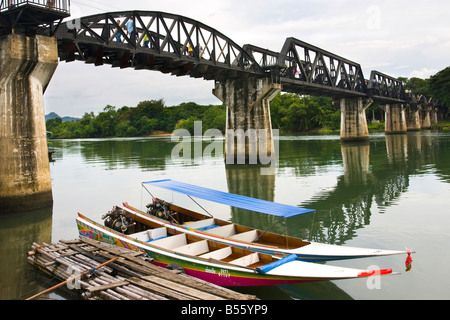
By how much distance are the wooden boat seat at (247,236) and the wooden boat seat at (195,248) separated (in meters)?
1.01

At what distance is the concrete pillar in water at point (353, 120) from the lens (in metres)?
75.2

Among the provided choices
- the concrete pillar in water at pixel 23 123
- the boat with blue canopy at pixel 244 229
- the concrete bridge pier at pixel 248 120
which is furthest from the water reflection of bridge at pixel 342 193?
the concrete pillar in water at pixel 23 123

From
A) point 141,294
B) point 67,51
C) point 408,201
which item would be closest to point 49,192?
point 67,51

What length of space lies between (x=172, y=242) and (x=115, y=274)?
118 inches

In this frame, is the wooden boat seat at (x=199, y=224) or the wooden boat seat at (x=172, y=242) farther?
the wooden boat seat at (x=199, y=224)

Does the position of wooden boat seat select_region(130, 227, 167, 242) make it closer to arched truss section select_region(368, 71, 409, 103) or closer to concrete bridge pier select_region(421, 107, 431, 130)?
arched truss section select_region(368, 71, 409, 103)

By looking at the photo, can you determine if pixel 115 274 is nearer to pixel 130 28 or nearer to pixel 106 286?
pixel 106 286

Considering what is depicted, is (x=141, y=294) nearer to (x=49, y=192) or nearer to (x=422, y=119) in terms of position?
(x=49, y=192)

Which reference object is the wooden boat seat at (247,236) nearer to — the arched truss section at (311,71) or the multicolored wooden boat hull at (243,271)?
the multicolored wooden boat hull at (243,271)

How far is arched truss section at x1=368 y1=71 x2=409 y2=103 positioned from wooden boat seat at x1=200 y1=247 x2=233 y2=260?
74.6 meters

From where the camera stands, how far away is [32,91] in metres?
21.8

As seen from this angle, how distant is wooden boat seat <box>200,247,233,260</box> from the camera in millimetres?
11648

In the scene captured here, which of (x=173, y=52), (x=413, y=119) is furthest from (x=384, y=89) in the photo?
(x=173, y=52)
